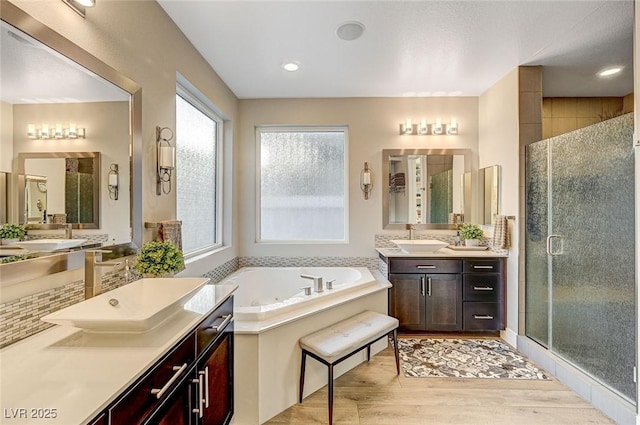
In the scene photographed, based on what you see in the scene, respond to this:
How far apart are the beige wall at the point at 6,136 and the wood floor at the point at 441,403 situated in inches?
73.7

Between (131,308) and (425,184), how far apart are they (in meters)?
3.27

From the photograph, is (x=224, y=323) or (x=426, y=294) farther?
(x=426, y=294)

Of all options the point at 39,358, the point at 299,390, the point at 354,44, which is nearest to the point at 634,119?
the point at 354,44

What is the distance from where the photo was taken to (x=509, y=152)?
9.78 ft

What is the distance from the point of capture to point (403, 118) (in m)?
3.67

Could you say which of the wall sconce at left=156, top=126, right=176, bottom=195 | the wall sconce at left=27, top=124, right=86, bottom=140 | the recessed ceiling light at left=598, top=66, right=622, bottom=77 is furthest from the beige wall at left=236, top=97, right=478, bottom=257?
the wall sconce at left=27, top=124, right=86, bottom=140

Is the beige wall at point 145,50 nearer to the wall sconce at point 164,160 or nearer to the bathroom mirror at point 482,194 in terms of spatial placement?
the wall sconce at point 164,160

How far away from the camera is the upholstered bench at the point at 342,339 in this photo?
6.24 ft

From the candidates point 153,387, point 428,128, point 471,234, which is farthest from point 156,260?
point 428,128

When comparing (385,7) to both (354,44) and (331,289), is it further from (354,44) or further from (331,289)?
(331,289)

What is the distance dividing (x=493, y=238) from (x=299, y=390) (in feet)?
7.98

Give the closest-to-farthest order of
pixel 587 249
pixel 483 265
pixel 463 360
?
pixel 587 249
pixel 463 360
pixel 483 265

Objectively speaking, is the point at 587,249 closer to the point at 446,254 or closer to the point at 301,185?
the point at 446,254

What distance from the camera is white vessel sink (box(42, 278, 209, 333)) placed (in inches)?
40.6
